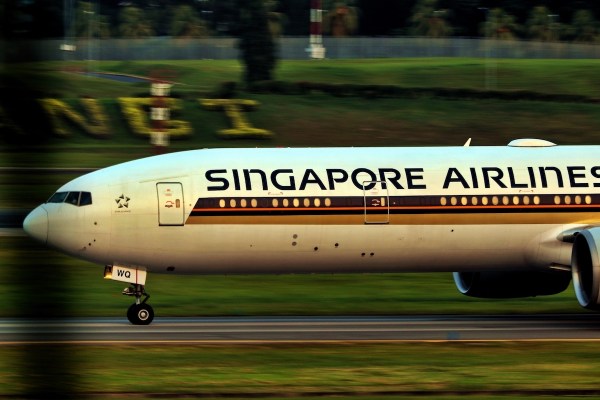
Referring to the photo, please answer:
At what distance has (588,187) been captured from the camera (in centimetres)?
2458

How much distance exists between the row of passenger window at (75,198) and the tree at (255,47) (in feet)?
218

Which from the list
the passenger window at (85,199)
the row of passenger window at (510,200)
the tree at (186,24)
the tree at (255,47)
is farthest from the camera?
the tree at (186,24)

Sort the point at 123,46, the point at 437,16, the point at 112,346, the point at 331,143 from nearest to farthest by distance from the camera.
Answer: the point at 112,346 < the point at 331,143 < the point at 123,46 < the point at 437,16

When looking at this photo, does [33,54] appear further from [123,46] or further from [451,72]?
[123,46]

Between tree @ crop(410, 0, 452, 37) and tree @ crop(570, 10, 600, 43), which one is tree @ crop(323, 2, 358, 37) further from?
tree @ crop(570, 10, 600, 43)

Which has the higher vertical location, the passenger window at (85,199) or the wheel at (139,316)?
the passenger window at (85,199)

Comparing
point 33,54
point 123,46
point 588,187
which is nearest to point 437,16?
point 123,46

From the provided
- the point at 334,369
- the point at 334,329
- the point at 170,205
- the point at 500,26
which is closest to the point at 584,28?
the point at 500,26

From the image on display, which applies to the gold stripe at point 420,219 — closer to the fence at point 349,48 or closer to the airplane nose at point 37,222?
the airplane nose at point 37,222

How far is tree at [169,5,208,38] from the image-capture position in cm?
12431

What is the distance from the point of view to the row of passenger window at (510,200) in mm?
24141

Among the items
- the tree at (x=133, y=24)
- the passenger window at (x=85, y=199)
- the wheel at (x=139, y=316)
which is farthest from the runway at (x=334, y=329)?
the tree at (x=133, y=24)

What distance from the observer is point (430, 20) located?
122562mm

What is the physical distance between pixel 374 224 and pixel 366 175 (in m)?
1.04
